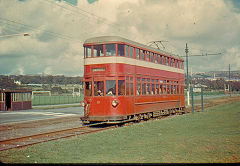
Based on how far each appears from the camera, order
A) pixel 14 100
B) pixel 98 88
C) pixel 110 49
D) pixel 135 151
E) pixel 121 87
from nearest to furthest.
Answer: pixel 135 151 < pixel 121 87 < pixel 98 88 < pixel 110 49 < pixel 14 100

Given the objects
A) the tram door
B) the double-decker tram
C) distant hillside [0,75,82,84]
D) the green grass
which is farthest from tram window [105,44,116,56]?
distant hillside [0,75,82,84]

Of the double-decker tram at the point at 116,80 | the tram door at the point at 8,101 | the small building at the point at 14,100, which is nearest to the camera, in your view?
the double-decker tram at the point at 116,80

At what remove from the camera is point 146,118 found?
1842cm

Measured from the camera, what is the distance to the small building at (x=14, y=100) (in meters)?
35.1

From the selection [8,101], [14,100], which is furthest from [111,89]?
[8,101]

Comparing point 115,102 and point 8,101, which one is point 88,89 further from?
point 8,101

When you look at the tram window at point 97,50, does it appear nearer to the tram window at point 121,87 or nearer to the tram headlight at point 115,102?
the tram window at point 121,87

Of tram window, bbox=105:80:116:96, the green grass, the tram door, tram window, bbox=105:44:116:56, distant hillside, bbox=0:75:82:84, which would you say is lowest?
the green grass

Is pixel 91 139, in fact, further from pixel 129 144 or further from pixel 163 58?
pixel 163 58

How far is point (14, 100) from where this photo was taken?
36.0m

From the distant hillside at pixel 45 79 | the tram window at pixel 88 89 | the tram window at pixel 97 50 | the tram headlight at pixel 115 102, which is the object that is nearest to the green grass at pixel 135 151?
the tram headlight at pixel 115 102

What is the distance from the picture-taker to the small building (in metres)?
35.1

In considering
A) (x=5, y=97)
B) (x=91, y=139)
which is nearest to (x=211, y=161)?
(x=91, y=139)

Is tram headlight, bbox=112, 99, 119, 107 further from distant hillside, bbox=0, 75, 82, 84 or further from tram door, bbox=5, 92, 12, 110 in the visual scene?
distant hillside, bbox=0, 75, 82, 84
